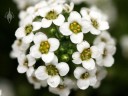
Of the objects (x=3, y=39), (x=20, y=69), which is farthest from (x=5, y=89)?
(x=20, y=69)

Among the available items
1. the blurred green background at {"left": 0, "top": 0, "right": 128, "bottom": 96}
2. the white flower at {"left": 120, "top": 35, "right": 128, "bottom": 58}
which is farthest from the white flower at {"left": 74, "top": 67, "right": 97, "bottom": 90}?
the white flower at {"left": 120, "top": 35, "right": 128, "bottom": 58}

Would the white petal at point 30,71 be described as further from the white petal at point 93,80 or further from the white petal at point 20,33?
the white petal at point 93,80

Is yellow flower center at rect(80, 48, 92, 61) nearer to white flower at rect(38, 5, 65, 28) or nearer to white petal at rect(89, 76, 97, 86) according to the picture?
white petal at rect(89, 76, 97, 86)

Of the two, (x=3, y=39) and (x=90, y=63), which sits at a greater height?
(x=3, y=39)

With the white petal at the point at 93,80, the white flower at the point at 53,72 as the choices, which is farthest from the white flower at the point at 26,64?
the white petal at the point at 93,80

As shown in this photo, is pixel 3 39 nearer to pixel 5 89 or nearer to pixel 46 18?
pixel 5 89

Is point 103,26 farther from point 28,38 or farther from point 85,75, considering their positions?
point 28,38
